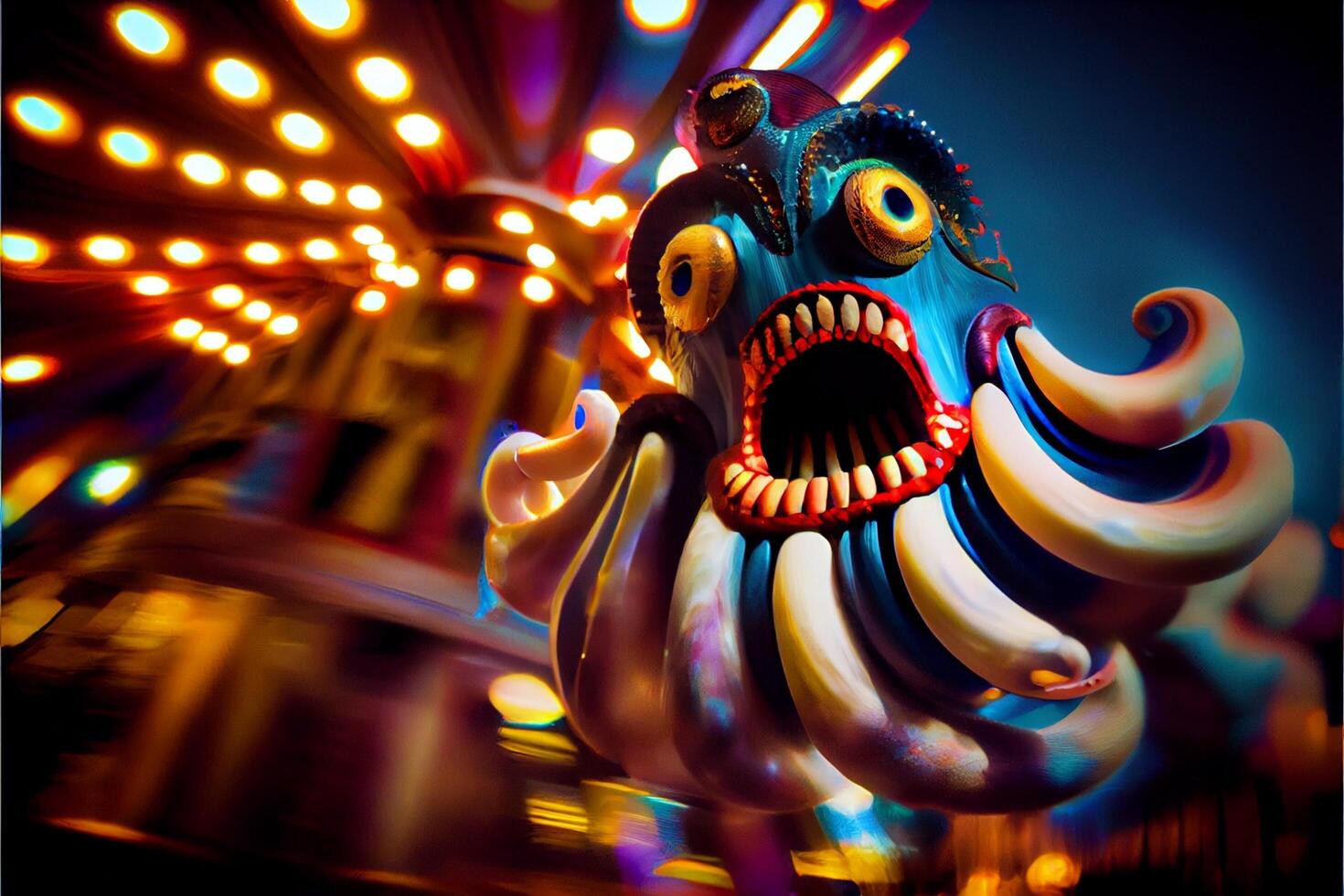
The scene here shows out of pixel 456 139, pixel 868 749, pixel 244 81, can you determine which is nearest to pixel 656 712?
pixel 868 749

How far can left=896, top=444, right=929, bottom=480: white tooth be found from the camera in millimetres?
644

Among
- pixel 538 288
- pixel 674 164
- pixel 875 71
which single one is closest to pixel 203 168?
pixel 538 288

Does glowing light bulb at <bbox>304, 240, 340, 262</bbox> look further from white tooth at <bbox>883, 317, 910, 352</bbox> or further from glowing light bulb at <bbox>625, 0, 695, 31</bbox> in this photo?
white tooth at <bbox>883, 317, 910, 352</bbox>

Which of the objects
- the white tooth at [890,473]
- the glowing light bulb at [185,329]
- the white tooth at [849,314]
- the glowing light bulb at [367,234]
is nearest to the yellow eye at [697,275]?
the white tooth at [849,314]

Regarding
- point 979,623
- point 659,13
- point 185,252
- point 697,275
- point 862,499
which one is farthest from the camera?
point 185,252

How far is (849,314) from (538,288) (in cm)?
59

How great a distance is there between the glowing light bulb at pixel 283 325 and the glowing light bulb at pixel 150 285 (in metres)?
0.13

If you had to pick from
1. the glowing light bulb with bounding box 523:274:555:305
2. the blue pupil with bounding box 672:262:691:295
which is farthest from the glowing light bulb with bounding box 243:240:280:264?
the blue pupil with bounding box 672:262:691:295

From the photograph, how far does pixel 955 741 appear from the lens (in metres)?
0.55

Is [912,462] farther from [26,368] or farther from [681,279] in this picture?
[26,368]

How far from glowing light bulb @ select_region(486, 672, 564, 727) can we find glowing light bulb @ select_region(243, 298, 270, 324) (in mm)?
655

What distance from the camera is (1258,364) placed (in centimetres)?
63

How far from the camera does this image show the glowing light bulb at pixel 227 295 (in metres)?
1.17

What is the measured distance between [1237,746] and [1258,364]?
0.88 feet
